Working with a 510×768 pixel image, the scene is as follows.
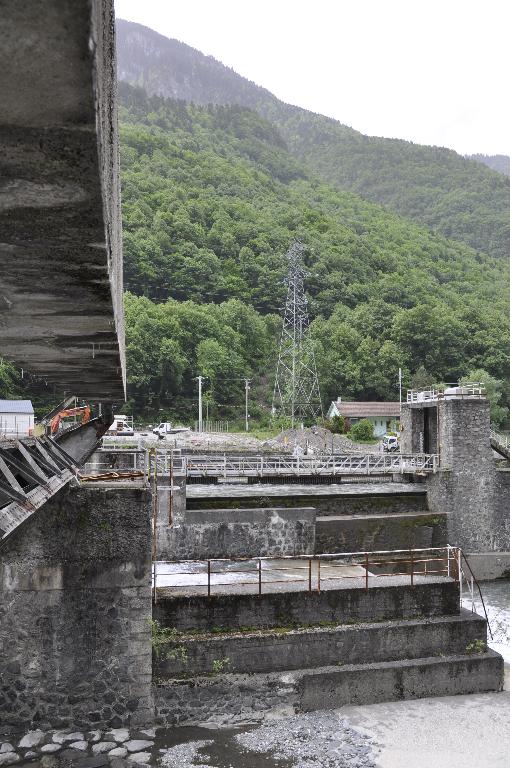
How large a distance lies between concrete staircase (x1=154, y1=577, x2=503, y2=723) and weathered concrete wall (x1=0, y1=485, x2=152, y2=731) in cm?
70

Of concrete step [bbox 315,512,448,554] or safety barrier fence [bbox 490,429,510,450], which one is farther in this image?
safety barrier fence [bbox 490,429,510,450]

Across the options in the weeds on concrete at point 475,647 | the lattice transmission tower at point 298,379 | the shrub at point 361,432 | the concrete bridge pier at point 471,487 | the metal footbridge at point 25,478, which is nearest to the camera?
the metal footbridge at point 25,478

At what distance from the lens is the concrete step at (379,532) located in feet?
63.5

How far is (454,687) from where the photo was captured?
10766 millimetres

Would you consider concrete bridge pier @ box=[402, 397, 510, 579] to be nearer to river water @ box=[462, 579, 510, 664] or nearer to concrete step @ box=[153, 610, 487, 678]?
river water @ box=[462, 579, 510, 664]

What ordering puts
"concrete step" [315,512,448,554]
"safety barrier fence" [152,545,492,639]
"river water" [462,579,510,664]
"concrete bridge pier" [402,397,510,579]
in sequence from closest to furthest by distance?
"safety barrier fence" [152,545,492,639], "river water" [462,579,510,664], "concrete step" [315,512,448,554], "concrete bridge pier" [402,397,510,579]

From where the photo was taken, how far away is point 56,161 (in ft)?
6.03

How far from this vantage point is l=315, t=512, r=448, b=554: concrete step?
63.5 feet

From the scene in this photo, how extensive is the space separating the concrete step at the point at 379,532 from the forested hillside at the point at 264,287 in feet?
113

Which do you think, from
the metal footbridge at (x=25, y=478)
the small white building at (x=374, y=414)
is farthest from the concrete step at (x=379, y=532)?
the small white building at (x=374, y=414)

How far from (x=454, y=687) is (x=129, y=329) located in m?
45.8

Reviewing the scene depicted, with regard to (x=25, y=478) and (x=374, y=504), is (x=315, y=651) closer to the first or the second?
(x=25, y=478)

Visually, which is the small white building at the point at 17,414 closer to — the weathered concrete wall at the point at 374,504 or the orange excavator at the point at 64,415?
the orange excavator at the point at 64,415

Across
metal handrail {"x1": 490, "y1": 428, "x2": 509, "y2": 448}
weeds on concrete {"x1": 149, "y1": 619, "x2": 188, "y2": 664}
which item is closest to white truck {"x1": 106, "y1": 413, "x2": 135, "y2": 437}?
metal handrail {"x1": 490, "y1": 428, "x2": 509, "y2": 448}
